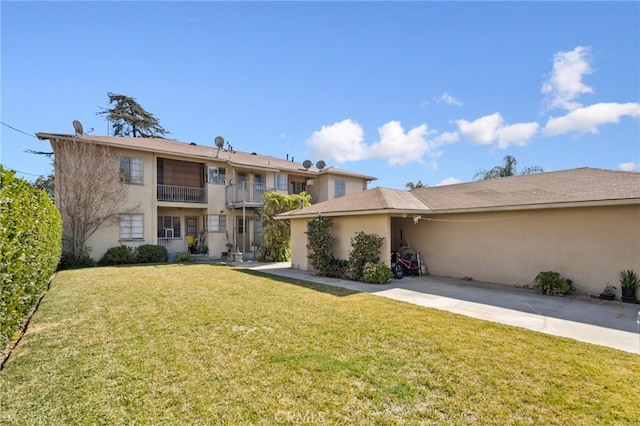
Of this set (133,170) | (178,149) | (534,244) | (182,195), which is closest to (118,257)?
(133,170)

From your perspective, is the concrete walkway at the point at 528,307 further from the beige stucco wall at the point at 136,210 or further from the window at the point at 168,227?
the window at the point at 168,227

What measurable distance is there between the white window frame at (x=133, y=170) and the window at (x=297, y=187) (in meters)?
10.7

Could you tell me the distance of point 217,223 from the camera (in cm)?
1992

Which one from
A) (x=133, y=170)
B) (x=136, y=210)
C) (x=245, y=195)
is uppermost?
(x=133, y=170)

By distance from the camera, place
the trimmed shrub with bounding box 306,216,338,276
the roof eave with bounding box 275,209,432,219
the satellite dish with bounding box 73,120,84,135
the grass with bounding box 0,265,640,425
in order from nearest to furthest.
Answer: the grass with bounding box 0,265,640,425 → the roof eave with bounding box 275,209,432,219 → the trimmed shrub with bounding box 306,216,338,276 → the satellite dish with bounding box 73,120,84,135

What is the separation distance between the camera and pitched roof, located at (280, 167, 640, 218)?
877 cm

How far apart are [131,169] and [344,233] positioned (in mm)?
A: 13052

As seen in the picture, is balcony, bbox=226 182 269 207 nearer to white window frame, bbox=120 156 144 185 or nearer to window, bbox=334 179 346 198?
white window frame, bbox=120 156 144 185

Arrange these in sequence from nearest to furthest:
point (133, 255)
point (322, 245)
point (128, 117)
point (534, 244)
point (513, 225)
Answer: point (534, 244) → point (513, 225) → point (322, 245) → point (133, 255) → point (128, 117)

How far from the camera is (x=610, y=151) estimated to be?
640 inches

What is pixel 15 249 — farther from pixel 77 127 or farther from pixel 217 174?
pixel 217 174

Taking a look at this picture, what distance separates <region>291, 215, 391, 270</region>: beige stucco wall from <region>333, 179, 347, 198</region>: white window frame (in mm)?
9646

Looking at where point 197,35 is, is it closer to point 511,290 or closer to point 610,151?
point 511,290

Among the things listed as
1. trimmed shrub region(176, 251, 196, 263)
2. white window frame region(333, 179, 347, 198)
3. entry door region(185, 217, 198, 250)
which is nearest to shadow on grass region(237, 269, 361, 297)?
trimmed shrub region(176, 251, 196, 263)
